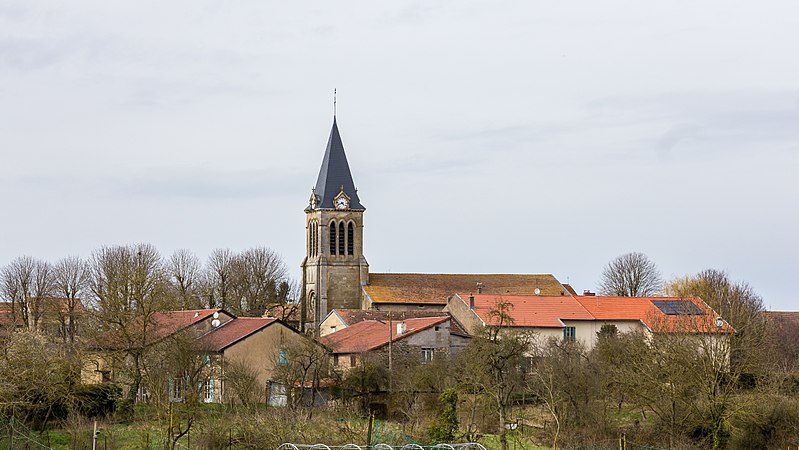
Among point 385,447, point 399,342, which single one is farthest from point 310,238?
point 385,447

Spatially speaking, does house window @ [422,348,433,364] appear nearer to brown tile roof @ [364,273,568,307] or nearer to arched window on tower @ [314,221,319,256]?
brown tile roof @ [364,273,568,307]

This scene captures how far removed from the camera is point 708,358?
3956 centimetres

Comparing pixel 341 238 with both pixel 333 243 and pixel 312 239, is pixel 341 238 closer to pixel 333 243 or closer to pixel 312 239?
pixel 333 243

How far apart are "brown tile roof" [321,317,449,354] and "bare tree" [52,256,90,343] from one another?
635 inches

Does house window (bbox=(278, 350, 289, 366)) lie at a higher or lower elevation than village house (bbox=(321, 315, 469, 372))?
lower

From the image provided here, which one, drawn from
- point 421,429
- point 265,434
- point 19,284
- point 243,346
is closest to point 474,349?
point 421,429

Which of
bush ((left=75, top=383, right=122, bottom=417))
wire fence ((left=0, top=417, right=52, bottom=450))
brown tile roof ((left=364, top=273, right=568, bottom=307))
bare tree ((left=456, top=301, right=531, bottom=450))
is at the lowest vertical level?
wire fence ((left=0, top=417, right=52, bottom=450))

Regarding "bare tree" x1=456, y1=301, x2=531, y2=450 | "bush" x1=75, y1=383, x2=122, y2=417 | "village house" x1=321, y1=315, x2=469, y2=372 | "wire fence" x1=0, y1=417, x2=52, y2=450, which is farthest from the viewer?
"village house" x1=321, y1=315, x2=469, y2=372

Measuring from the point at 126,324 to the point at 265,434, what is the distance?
60.4 feet

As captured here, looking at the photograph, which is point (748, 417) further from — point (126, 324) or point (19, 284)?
point (19, 284)

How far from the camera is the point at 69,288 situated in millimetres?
74500

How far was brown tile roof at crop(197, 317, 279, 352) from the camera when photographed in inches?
2119

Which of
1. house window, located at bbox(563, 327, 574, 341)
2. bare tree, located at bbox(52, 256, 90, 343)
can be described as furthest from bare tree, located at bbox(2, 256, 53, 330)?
house window, located at bbox(563, 327, 574, 341)

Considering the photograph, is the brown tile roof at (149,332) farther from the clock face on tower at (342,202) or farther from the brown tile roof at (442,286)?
the clock face on tower at (342,202)
